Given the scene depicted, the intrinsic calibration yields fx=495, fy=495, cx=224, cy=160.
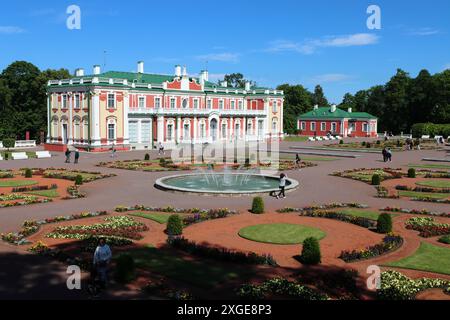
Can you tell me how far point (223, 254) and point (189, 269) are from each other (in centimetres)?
150

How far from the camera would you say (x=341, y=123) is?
335 feet

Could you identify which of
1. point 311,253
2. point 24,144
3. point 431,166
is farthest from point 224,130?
point 311,253

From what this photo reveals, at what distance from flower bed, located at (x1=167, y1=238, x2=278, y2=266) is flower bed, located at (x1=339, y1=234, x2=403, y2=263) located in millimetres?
2547

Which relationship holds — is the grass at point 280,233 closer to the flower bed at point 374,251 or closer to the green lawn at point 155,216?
the flower bed at point 374,251

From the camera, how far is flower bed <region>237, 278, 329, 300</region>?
12.8 metres

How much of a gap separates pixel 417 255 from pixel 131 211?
13375 millimetres

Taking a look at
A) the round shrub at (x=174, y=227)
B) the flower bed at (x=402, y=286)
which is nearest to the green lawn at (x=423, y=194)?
the flower bed at (x=402, y=286)

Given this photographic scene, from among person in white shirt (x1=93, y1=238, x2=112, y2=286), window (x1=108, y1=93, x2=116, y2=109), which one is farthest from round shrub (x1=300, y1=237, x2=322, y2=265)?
window (x1=108, y1=93, x2=116, y2=109)

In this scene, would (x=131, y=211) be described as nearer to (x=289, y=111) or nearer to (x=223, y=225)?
(x=223, y=225)

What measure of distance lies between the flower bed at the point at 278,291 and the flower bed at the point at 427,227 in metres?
8.49

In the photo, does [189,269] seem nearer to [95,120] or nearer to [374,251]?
[374,251]

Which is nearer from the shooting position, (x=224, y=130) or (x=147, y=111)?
(x=147, y=111)

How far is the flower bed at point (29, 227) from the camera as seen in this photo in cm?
1834

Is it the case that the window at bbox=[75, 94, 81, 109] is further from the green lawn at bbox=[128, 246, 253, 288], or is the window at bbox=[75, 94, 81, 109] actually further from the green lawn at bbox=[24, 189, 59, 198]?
the green lawn at bbox=[128, 246, 253, 288]
